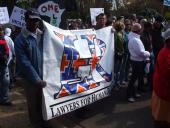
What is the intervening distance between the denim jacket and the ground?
4.29 ft

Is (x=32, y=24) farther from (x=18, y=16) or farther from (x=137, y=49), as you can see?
(x=18, y=16)

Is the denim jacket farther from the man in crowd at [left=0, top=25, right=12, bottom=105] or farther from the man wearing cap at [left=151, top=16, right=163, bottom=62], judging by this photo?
the man wearing cap at [left=151, top=16, right=163, bottom=62]

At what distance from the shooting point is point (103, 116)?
7.83 meters

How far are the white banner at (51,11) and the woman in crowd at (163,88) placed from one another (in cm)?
462

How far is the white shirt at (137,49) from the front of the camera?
8.53 meters

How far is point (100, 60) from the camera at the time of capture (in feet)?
26.2

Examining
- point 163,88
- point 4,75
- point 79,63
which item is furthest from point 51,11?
point 163,88

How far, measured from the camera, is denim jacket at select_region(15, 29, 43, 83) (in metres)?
6.18

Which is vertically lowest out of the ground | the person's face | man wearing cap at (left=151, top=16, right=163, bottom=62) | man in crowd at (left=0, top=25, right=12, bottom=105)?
the ground

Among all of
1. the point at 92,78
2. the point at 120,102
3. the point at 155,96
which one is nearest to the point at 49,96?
the point at 92,78

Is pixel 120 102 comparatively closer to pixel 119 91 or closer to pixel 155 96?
pixel 119 91

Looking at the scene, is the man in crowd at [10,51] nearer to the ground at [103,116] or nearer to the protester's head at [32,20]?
the ground at [103,116]

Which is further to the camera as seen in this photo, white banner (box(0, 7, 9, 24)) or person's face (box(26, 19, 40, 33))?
white banner (box(0, 7, 9, 24))

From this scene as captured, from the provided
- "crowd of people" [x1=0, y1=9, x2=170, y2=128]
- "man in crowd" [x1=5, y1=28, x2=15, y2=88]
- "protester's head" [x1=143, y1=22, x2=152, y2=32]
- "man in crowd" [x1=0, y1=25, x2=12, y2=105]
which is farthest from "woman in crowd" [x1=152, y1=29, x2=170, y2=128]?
"man in crowd" [x1=5, y1=28, x2=15, y2=88]
